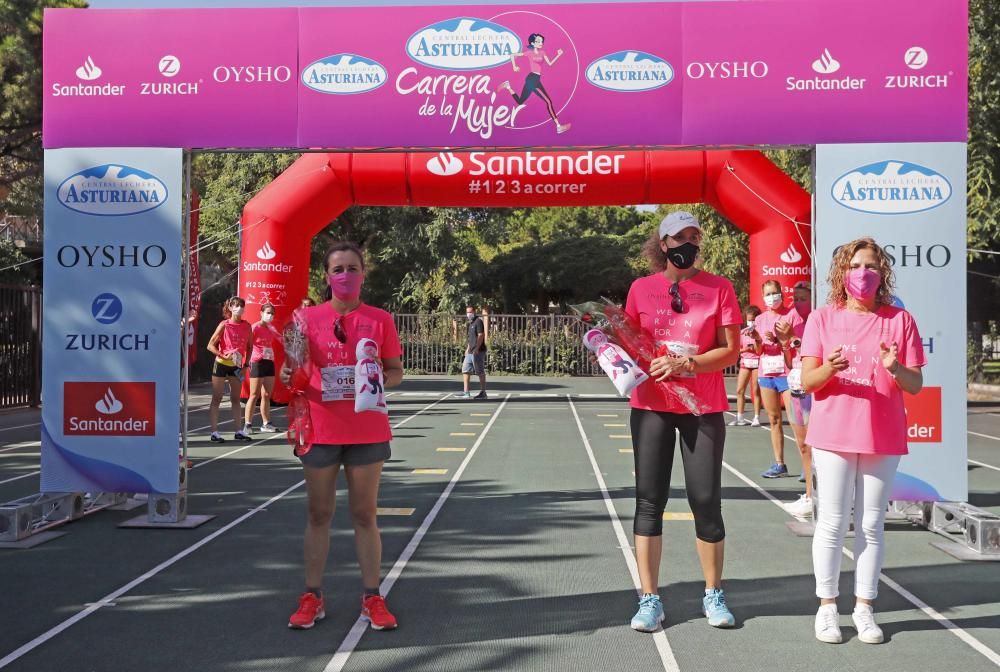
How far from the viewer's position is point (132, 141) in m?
6.63

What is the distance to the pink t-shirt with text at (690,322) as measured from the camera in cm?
430

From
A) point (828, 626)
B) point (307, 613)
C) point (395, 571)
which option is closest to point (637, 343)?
point (828, 626)

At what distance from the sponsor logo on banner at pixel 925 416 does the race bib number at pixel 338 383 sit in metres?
4.04

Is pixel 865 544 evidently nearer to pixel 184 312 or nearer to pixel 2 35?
pixel 184 312

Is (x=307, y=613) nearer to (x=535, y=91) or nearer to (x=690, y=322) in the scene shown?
(x=690, y=322)

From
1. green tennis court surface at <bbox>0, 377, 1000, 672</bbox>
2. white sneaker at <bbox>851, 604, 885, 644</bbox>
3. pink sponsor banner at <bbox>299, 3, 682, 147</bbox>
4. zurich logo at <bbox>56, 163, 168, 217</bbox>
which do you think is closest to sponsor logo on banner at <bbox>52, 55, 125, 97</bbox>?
zurich logo at <bbox>56, 163, 168, 217</bbox>

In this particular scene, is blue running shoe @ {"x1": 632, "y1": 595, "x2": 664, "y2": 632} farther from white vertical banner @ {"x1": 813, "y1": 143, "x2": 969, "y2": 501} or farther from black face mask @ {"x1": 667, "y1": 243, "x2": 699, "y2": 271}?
white vertical banner @ {"x1": 813, "y1": 143, "x2": 969, "y2": 501}

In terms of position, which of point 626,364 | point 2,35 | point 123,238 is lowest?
point 626,364

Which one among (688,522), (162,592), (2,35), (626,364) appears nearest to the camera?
(626,364)

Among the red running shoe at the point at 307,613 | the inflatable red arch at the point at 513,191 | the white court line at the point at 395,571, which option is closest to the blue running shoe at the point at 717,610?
the white court line at the point at 395,571

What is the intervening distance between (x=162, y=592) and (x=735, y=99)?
4.84 m

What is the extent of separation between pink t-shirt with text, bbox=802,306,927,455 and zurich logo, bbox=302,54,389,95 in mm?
3758

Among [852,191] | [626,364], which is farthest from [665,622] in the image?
[852,191]

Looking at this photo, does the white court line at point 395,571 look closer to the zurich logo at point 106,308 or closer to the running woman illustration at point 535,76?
the zurich logo at point 106,308
